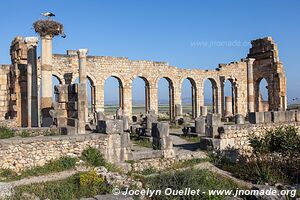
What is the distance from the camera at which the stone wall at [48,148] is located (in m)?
8.77

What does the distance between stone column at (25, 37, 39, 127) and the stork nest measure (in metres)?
0.95

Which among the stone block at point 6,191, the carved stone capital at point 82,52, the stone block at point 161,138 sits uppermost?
the carved stone capital at point 82,52

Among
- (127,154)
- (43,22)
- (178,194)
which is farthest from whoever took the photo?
(43,22)

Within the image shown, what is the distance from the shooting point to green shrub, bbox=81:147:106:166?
9.74 meters

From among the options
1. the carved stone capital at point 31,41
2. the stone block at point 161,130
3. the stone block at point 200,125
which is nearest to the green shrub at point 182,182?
the stone block at point 161,130

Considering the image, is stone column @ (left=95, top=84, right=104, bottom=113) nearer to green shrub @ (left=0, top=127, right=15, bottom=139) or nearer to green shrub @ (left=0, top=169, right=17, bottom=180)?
green shrub @ (left=0, top=127, right=15, bottom=139)

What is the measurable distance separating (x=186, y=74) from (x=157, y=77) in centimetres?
303

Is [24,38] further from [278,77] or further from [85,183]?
[278,77]

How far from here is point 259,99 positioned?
31.2m

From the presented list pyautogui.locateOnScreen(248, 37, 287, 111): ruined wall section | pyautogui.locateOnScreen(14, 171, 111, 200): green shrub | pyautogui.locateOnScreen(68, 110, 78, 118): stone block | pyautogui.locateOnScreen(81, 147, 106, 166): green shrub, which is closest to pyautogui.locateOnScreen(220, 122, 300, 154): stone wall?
pyautogui.locateOnScreen(81, 147, 106, 166): green shrub

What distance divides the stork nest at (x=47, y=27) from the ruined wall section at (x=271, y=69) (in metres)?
20.1

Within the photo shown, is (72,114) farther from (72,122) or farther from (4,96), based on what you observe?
(4,96)

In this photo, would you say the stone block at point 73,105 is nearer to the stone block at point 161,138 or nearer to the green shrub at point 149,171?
the stone block at point 161,138

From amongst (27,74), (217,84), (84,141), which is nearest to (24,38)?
(27,74)
